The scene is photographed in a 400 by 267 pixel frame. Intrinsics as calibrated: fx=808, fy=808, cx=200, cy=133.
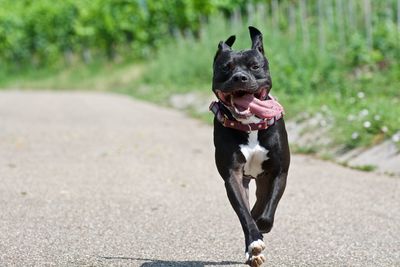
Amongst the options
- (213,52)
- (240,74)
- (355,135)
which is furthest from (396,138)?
(213,52)

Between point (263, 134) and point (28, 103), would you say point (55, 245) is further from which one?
point (28, 103)

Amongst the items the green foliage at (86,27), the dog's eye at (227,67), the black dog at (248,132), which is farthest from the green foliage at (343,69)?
the green foliage at (86,27)

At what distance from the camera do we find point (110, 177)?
9.07m

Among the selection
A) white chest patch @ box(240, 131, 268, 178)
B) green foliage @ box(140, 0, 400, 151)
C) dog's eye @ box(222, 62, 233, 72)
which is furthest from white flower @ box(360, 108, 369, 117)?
dog's eye @ box(222, 62, 233, 72)

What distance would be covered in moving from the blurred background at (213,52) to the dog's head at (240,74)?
16.6 feet

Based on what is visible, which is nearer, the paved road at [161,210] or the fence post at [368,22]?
the paved road at [161,210]

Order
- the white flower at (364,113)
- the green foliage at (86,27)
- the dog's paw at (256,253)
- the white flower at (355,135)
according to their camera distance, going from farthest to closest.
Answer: the green foliage at (86,27) → the white flower at (364,113) → the white flower at (355,135) → the dog's paw at (256,253)

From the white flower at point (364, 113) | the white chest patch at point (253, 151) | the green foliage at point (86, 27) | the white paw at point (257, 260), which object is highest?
the white chest patch at point (253, 151)

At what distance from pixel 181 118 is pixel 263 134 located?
500 inches

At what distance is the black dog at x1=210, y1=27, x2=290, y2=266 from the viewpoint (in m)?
4.38

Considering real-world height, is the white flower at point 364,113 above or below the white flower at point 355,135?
above

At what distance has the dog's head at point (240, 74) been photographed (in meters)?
4.30

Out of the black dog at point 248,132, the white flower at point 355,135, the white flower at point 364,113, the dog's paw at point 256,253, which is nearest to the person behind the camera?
the dog's paw at point 256,253

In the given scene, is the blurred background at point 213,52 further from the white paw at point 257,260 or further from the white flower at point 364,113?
the white paw at point 257,260
